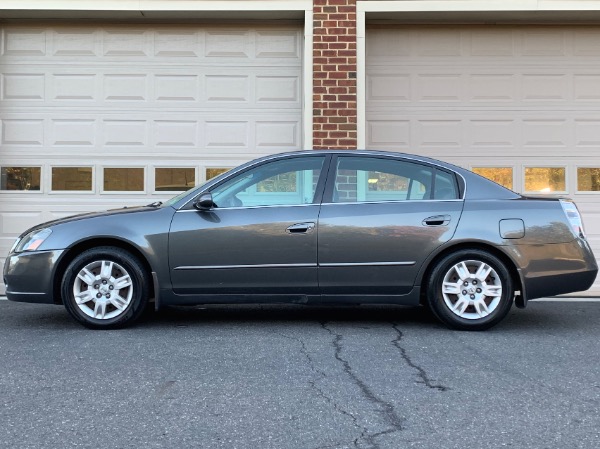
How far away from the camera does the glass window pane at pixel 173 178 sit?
28.9 ft

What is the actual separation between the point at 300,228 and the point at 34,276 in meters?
2.18

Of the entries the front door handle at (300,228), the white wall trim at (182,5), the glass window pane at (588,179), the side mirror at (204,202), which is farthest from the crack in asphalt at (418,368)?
the white wall trim at (182,5)

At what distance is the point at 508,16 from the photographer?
342 inches

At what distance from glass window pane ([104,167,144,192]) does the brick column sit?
7.44ft

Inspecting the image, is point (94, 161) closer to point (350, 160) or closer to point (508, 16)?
point (350, 160)

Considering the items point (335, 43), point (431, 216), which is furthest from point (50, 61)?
point (431, 216)

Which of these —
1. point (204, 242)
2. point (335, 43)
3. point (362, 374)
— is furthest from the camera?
point (335, 43)

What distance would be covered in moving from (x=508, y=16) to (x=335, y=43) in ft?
7.22

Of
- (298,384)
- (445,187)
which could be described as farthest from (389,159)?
(298,384)

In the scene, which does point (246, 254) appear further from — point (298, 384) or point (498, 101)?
point (498, 101)

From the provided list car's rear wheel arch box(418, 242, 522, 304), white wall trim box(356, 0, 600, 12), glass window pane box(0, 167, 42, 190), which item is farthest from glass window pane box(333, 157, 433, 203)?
glass window pane box(0, 167, 42, 190)

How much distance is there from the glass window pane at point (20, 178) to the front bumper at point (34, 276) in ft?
11.1

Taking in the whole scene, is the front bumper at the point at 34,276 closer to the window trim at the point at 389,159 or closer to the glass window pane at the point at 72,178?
the window trim at the point at 389,159

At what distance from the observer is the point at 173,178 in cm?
880
